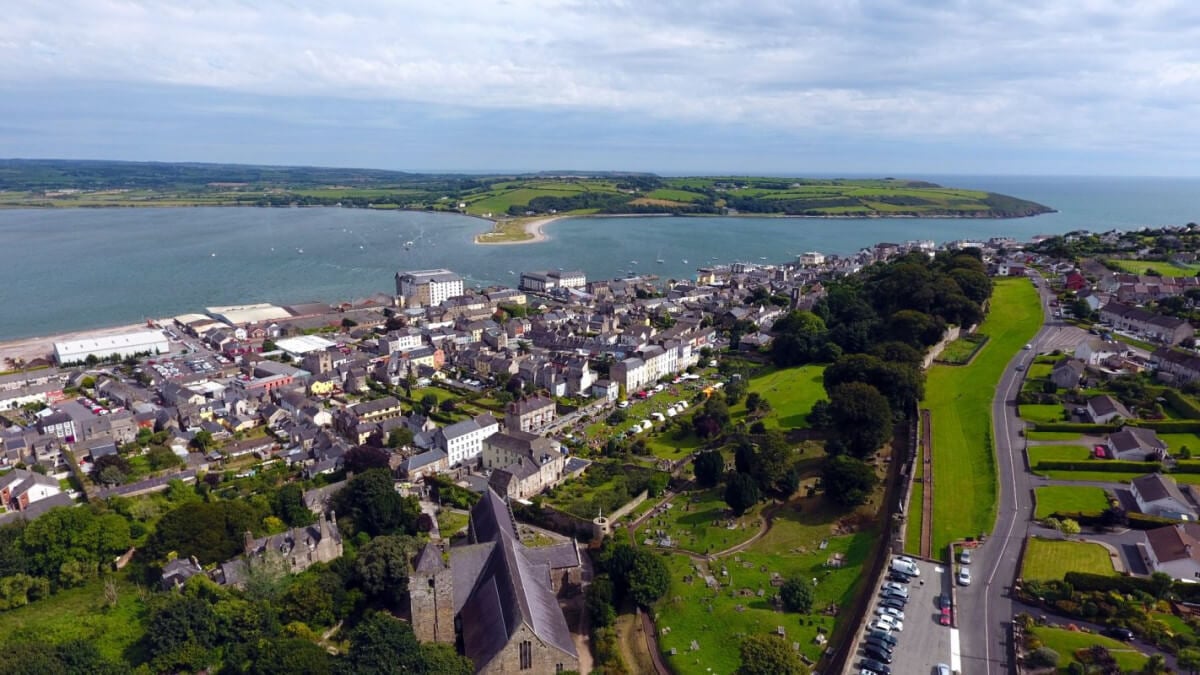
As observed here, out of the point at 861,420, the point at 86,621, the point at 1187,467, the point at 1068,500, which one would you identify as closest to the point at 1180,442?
the point at 1187,467

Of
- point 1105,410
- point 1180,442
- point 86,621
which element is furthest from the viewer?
point 1105,410

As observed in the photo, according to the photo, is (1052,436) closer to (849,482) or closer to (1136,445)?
(1136,445)

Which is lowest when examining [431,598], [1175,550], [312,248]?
[431,598]

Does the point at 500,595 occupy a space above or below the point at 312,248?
below

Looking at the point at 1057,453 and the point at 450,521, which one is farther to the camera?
the point at 1057,453

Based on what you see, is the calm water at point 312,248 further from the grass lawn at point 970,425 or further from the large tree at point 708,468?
the large tree at point 708,468

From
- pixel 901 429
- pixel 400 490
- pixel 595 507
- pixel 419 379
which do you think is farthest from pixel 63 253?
pixel 901 429

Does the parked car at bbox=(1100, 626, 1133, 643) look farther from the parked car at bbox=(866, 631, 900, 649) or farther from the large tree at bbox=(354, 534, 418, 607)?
the large tree at bbox=(354, 534, 418, 607)
